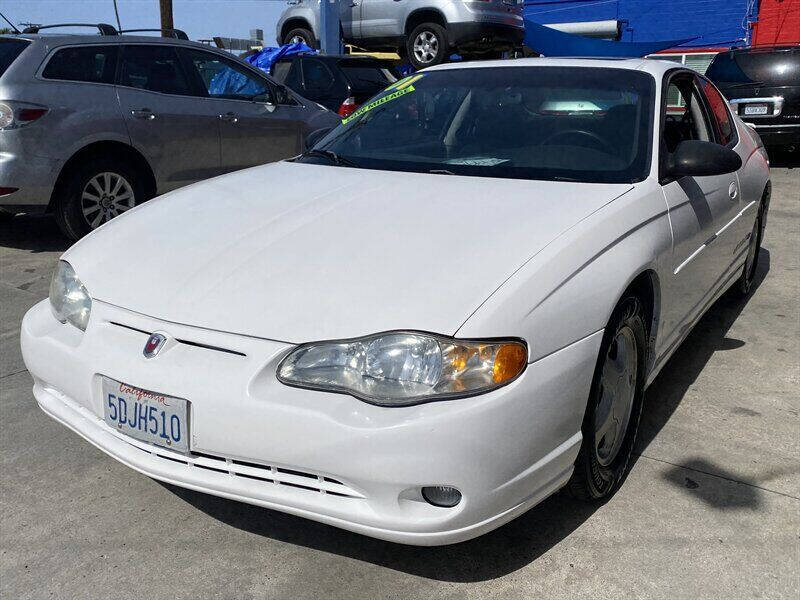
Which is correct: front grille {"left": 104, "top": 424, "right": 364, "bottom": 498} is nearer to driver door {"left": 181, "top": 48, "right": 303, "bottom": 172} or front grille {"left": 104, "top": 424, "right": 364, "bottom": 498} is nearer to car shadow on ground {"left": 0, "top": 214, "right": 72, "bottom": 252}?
car shadow on ground {"left": 0, "top": 214, "right": 72, "bottom": 252}

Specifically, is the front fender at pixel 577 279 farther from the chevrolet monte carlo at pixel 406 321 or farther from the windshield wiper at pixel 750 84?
the windshield wiper at pixel 750 84

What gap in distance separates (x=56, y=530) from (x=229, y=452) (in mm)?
855

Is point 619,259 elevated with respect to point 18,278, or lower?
elevated

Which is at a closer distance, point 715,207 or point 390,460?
point 390,460

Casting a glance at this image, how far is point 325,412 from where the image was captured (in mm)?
2121

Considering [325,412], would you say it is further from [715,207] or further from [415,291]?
[715,207]

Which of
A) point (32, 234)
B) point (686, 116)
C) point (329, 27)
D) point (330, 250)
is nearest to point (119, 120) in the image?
point (32, 234)

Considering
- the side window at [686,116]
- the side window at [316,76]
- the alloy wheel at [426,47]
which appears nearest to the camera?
the side window at [686,116]

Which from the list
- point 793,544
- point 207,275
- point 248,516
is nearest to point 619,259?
point 793,544

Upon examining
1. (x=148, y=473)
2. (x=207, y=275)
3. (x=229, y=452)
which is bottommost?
(x=148, y=473)

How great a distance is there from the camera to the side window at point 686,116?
12.8ft

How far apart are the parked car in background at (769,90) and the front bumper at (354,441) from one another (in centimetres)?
1024

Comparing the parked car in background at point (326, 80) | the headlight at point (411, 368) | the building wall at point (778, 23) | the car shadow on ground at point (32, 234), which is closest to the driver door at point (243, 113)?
the car shadow on ground at point (32, 234)

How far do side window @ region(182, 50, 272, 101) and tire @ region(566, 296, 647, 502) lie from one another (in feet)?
18.3
